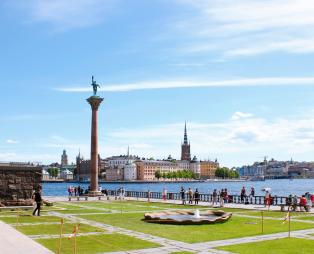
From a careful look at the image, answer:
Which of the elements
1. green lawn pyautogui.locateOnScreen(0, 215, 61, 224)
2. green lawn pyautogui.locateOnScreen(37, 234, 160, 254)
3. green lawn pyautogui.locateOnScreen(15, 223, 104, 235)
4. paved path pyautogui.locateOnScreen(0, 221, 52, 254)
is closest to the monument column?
green lawn pyautogui.locateOnScreen(0, 215, 61, 224)

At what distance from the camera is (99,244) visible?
2052 cm

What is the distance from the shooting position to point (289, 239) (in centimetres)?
2164

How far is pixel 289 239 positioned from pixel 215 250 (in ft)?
15.1

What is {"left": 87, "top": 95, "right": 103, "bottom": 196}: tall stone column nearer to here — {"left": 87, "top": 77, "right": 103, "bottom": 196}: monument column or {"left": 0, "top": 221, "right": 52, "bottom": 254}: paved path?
{"left": 87, "top": 77, "right": 103, "bottom": 196}: monument column

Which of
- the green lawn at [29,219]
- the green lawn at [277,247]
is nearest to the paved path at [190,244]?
the green lawn at [277,247]

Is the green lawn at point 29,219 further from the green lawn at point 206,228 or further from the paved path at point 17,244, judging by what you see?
the paved path at point 17,244

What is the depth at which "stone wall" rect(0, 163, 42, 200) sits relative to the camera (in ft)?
130

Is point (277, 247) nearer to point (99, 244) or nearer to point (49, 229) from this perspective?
point (99, 244)

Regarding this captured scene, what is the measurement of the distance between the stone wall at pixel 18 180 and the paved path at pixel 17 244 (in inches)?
654

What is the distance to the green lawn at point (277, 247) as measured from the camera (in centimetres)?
1859

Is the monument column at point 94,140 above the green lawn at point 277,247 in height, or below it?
above

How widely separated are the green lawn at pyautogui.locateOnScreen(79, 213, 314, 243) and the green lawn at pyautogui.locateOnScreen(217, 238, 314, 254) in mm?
2192

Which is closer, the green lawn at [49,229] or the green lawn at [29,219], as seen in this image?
the green lawn at [49,229]

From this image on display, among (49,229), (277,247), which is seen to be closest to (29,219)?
(49,229)
